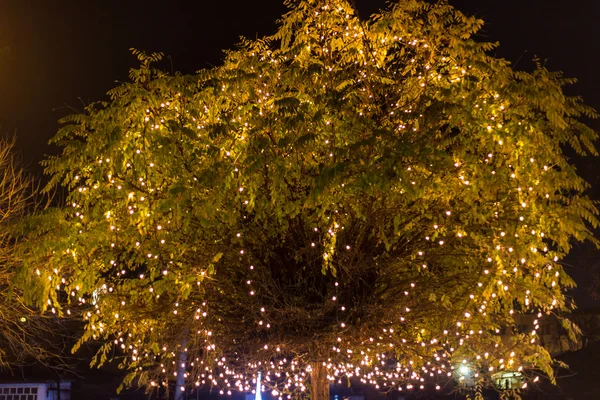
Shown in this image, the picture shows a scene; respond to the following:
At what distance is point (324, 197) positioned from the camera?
7.23m

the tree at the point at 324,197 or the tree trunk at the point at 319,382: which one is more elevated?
the tree at the point at 324,197

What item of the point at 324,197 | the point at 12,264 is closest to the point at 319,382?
the point at 324,197

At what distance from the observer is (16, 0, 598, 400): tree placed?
7.50m

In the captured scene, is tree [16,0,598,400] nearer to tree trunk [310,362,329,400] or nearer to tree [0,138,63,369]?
tree trunk [310,362,329,400]

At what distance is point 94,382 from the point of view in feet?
90.2

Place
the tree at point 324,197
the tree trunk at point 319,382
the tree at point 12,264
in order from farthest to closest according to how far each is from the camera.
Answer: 1. the tree at point 12,264
2. the tree trunk at point 319,382
3. the tree at point 324,197

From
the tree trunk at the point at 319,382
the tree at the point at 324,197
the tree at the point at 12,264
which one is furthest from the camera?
the tree at the point at 12,264

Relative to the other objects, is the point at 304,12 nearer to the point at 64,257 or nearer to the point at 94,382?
the point at 64,257

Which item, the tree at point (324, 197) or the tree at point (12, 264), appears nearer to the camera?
the tree at point (324, 197)

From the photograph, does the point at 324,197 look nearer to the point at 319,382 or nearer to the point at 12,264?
the point at 319,382

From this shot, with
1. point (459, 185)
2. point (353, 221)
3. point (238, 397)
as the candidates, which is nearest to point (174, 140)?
point (353, 221)

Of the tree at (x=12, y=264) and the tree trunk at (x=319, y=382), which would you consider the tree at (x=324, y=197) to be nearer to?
the tree trunk at (x=319, y=382)

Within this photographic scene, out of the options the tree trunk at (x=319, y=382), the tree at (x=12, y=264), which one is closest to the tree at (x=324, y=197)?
the tree trunk at (x=319, y=382)

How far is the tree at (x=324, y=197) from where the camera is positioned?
7.50 metres
